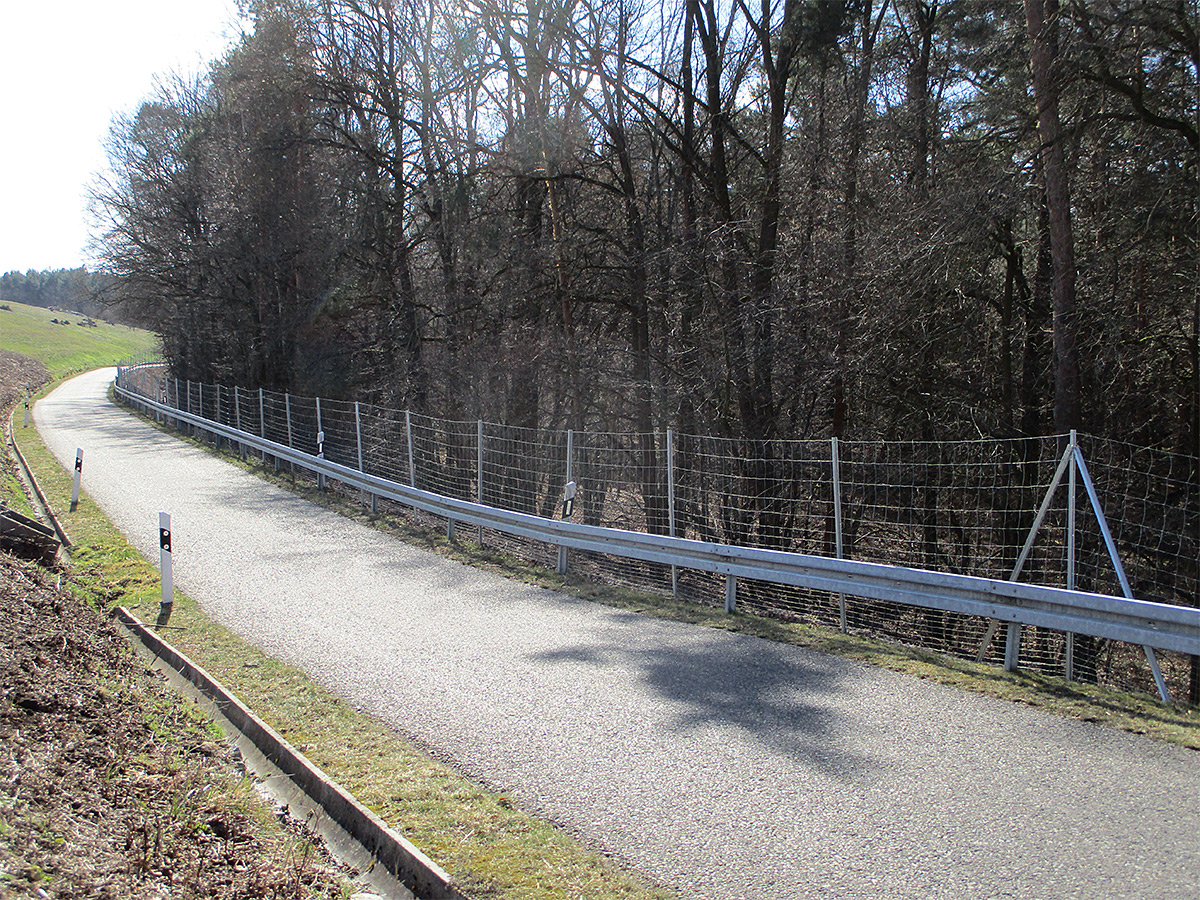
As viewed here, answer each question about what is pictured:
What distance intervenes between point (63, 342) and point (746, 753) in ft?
306

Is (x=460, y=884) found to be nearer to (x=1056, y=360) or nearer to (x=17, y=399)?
(x=1056, y=360)

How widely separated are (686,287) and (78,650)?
11.7 meters

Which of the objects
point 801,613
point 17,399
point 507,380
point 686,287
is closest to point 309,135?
point 507,380

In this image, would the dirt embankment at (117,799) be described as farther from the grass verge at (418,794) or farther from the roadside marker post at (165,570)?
the roadside marker post at (165,570)

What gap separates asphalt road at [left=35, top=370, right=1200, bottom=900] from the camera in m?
3.71

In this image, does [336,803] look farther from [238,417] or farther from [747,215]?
[238,417]

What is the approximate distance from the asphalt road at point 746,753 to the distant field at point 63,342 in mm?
57157

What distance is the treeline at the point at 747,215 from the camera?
10.2m

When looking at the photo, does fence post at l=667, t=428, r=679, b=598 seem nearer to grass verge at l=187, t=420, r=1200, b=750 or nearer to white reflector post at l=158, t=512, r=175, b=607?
grass verge at l=187, t=420, r=1200, b=750

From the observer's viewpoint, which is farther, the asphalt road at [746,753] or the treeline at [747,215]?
the treeline at [747,215]

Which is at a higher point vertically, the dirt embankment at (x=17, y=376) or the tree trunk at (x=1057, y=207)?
the tree trunk at (x=1057, y=207)

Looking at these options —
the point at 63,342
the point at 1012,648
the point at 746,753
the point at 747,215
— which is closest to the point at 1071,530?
the point at 1012,648

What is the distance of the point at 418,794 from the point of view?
461 centimetres

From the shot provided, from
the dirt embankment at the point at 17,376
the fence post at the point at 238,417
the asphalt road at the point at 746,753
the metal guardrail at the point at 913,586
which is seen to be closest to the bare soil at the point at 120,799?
the asphalt road at the point at 746,753
